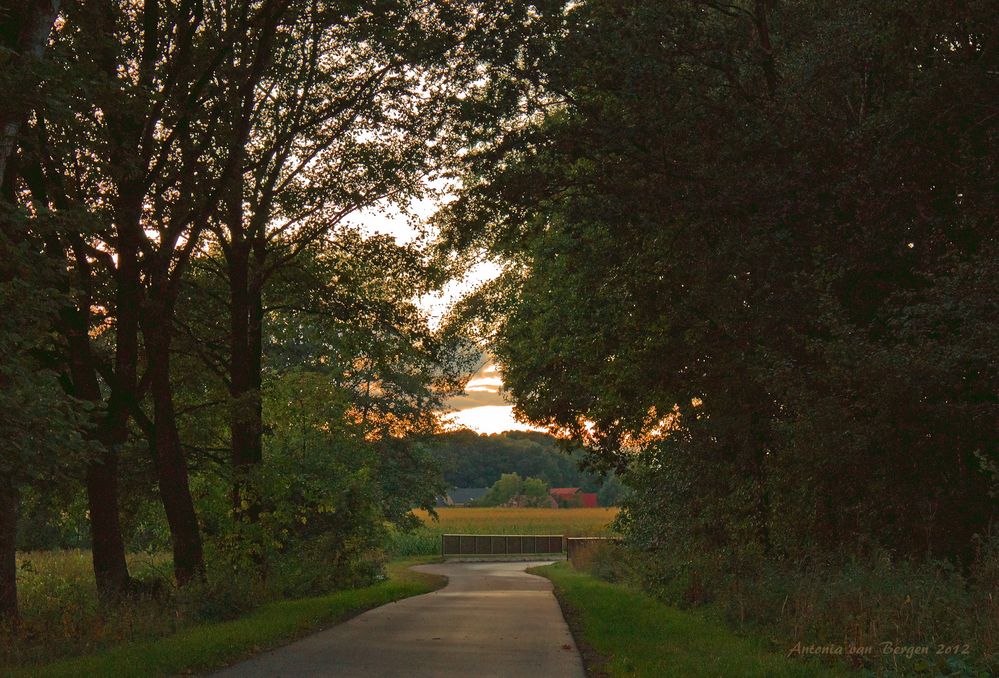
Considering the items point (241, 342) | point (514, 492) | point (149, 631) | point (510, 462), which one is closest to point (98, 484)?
point (241, 342)

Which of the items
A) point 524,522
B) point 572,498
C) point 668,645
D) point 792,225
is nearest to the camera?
point 668,645

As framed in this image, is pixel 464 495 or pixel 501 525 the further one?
pixel 464 495

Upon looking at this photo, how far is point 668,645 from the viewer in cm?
1392

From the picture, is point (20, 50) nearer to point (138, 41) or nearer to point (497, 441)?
point (138, 41)

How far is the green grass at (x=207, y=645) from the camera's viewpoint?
11.4m

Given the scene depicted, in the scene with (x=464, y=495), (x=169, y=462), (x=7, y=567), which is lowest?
(x=464, y=495)

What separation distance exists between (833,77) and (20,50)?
12.2 m

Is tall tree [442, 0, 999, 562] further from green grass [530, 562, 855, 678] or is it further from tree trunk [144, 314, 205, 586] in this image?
tree trunk [144, 314, 205, 586]

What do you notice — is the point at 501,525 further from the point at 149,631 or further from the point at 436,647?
the point at 436,647

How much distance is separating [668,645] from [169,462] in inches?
437

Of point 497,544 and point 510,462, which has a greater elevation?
point 510,462

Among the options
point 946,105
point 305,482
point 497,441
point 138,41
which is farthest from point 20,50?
point 497,441

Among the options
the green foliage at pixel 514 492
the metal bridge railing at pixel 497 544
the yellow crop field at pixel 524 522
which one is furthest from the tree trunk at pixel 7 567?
the green foliage at pixel 514 492

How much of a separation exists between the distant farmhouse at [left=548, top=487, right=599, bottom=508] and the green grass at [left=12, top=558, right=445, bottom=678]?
136 meters
